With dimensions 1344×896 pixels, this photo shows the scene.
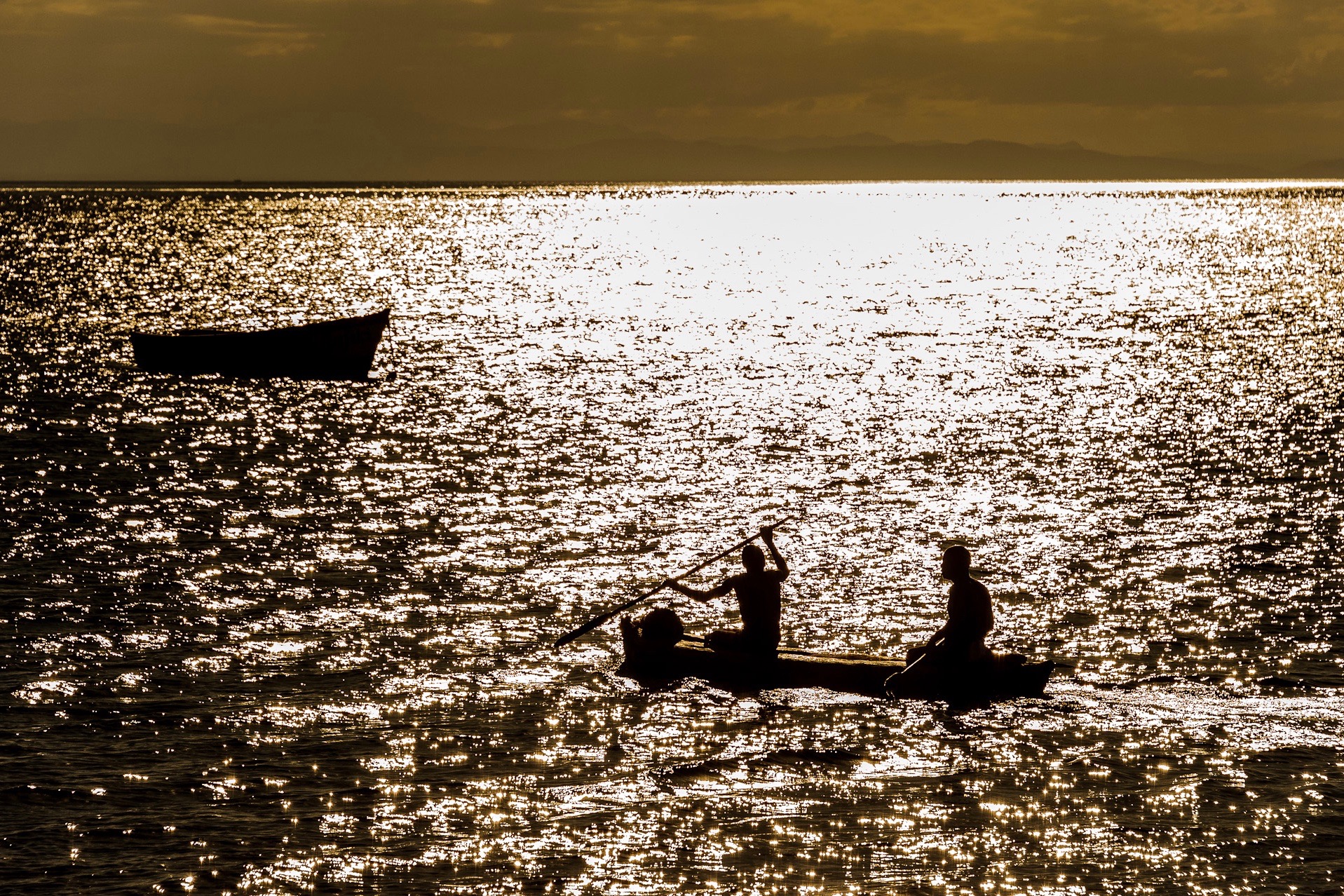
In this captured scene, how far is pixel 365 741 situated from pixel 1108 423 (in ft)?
116

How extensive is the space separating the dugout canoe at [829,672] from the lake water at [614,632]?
33 cm

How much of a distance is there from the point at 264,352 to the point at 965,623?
144 ft

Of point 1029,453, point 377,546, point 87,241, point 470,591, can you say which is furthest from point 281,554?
point 87,241

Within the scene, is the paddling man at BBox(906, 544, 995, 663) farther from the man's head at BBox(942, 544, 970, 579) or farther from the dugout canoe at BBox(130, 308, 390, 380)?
the dugout canoe at BBox(130, 308, 390, 380)

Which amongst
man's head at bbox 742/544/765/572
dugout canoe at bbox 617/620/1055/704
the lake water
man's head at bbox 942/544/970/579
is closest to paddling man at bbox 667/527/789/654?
man's head at bbox 742/544/765/572

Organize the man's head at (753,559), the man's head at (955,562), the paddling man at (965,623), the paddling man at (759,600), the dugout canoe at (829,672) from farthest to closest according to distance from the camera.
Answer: the paddling man at (759,600), the man's head at (753,559), the dugout canoe at (829,672), the paddling man at (965,623), the man's head at (955,562)

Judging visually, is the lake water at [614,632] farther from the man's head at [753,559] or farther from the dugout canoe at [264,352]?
the man's head at [753,559]

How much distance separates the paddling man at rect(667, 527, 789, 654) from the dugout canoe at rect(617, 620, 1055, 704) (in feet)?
0.64

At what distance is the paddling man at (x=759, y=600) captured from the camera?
70.2 feet

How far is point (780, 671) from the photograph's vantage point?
70.6 ft

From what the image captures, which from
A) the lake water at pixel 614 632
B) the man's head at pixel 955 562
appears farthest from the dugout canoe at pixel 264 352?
the man's head at pixel 955 562

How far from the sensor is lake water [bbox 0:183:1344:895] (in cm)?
1652

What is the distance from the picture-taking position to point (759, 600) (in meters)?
21.5

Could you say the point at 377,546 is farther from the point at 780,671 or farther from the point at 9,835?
the point at 9,835
